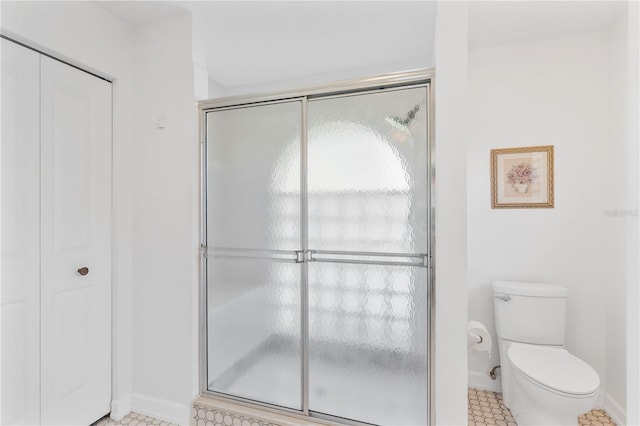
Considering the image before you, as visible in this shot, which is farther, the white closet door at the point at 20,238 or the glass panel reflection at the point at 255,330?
the glass panel reflection at the point at 255,330

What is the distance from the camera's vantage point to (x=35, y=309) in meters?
1.64

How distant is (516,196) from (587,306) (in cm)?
85

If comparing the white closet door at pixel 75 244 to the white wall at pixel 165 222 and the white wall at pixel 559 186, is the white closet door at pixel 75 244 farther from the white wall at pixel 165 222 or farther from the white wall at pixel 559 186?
the white wall at pixel 559 186

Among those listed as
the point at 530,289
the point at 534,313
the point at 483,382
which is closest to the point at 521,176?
the point at 530,289

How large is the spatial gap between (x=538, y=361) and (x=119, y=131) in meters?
2.89

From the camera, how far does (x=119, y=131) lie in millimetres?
2023

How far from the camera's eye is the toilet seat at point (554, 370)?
5.44ft

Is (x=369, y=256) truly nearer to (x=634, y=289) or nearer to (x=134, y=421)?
(x=634, y=289)

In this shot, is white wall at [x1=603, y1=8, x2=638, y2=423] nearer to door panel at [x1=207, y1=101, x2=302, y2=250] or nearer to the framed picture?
the framed picture

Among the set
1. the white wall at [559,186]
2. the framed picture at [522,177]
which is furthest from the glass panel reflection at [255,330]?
the framed picture at [522,177]

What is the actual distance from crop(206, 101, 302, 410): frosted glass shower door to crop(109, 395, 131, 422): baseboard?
1.87 feet

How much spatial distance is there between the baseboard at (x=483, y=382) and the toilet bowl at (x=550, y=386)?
28 cm

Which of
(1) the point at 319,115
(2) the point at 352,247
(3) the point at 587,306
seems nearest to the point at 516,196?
(3) the point at 587,306

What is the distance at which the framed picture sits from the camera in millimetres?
2230
